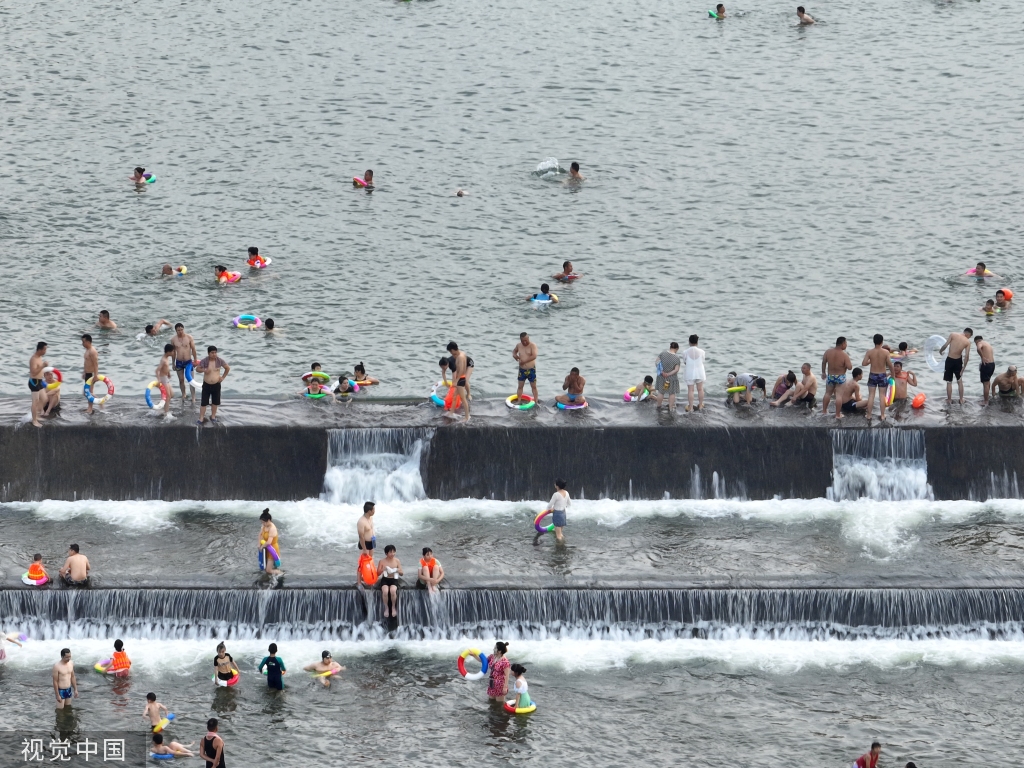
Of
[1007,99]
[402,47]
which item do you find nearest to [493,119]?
[402,47]

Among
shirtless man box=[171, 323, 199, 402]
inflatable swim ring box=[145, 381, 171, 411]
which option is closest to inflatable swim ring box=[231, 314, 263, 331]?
inflatable swim ring box=[145, 381, 171, 411]

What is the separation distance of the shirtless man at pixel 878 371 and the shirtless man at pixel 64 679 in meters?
18.2

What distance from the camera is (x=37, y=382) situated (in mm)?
36062

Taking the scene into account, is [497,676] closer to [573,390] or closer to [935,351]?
[573,390]

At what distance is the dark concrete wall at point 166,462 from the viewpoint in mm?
35969

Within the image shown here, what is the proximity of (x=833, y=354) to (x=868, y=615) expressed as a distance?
25.0 ft

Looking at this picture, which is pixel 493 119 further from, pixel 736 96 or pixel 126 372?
pixel 126 372

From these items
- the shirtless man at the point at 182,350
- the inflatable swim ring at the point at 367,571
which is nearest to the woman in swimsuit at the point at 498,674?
the inflatable swim ring at the point at 367,571

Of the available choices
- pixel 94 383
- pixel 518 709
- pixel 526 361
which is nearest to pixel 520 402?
pixel 526 361

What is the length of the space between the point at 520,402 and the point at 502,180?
56.3 ft

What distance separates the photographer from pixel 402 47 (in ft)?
206

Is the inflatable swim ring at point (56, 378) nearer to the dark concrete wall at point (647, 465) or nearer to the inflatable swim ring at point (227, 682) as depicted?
the dark concrete wall at point (647, 465)

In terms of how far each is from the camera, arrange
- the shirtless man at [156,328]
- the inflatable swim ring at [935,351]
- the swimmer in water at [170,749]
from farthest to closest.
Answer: the shirtless man at [156,328]
the inflatable swim ring at [935,351]
the swimmer in water at [170,749]

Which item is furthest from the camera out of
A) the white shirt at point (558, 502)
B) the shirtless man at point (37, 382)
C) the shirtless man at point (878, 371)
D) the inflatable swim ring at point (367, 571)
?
the shirtless man at point (878, 371)
